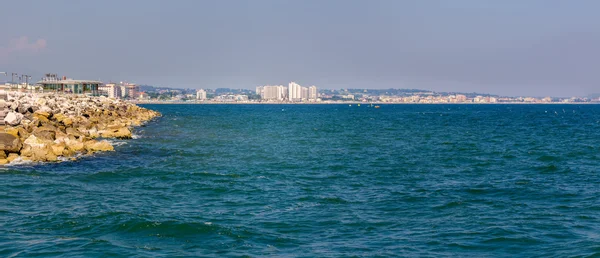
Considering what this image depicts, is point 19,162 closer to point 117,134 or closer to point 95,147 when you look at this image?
point 95,147

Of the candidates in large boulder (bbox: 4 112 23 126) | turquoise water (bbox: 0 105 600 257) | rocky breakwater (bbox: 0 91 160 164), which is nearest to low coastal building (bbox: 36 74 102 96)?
rocky breakwater (bbox: 0 91 160 164)

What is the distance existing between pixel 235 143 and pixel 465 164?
64.2 ft

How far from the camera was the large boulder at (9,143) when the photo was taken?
2650 cm

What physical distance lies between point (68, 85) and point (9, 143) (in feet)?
287

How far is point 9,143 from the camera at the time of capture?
87.7 feet

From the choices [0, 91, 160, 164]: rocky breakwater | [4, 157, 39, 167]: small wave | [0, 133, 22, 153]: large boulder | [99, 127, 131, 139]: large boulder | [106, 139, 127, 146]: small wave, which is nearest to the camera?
[4, 157, 39, 167]: small wave

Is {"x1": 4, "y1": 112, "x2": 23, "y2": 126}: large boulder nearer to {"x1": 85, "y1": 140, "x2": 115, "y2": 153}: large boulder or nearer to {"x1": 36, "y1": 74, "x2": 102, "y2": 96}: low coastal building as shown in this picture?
{"x1": 85, "y1": 140, "x2": 115, "y2": 153}: large boulder

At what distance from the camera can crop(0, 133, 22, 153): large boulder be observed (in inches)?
1043

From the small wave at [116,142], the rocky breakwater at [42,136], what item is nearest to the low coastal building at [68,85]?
the rocky breakwater at [42,136]

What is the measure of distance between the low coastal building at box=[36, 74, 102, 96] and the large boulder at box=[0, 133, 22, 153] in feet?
247

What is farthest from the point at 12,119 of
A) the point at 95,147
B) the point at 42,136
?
the point at 95,147

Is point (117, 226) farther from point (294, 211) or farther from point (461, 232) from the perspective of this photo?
point (461, 232)

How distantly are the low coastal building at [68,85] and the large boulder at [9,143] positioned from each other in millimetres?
75170

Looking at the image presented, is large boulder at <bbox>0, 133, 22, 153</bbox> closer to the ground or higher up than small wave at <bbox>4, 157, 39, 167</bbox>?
higher up
